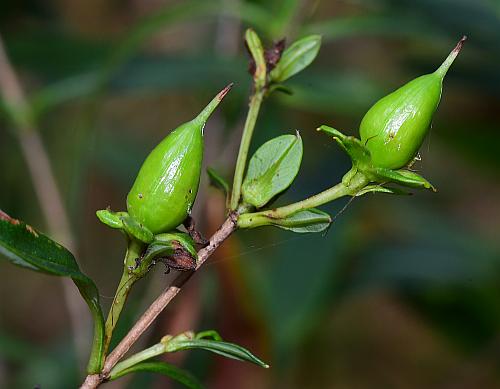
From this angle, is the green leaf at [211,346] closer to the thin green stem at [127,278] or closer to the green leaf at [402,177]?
the thin green stem at [127,278]

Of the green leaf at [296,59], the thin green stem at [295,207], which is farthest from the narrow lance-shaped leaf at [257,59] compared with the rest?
the thin green stem at [295,207]

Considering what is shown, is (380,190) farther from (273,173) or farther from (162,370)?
(162,370)

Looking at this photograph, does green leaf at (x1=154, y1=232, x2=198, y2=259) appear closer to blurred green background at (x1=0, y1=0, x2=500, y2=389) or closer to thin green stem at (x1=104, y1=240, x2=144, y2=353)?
thin green stem at (x1=104, y1=240, x2=144, y2=353)

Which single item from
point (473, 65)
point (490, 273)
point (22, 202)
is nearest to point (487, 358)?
point (490, 273)

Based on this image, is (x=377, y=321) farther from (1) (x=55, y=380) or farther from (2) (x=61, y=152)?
(1) (x=55, y=380)

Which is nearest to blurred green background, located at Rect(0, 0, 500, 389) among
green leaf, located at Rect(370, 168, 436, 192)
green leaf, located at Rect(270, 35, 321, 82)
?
green leaf, located at Rect(270, 35, 321, 82)
